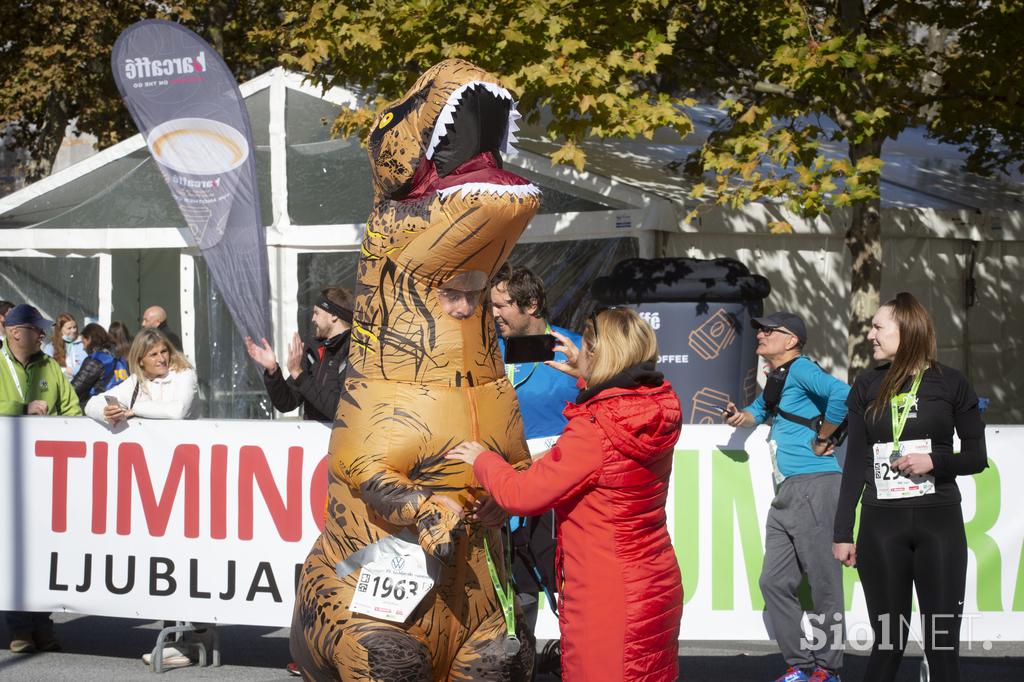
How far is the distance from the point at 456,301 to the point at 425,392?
0.27 metres

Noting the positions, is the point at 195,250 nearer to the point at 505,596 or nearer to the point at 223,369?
the point at 223,369

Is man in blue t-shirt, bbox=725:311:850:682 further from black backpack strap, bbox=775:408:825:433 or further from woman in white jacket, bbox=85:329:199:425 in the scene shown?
woman in white jacket, bbox=85:329:199:425

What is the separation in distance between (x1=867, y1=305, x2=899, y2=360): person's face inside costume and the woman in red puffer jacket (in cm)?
144

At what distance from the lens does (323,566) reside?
11.7 feet

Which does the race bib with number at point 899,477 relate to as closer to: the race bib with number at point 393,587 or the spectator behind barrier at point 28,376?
the race bib with number at point 393,587

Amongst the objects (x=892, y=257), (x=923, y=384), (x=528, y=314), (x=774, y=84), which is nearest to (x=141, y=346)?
(x=528, y=314)

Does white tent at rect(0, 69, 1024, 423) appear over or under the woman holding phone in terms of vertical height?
over

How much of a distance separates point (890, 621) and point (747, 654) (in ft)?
6.62

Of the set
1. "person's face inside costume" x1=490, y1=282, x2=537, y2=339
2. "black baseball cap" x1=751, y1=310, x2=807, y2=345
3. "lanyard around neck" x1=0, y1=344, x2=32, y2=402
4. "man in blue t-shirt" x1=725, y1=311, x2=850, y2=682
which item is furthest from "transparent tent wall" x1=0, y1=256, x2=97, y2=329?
"man in blue t-shirt" x1=725, y1=311, x2=850, y2=682

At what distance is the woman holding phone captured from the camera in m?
4.82

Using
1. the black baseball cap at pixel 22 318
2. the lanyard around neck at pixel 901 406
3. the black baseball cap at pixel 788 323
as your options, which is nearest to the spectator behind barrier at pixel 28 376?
the black baseball cap at pixel 22 318

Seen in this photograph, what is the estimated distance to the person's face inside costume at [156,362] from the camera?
6.84 meters

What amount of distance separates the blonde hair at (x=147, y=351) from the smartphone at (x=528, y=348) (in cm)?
308

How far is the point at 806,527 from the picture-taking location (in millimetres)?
5715
